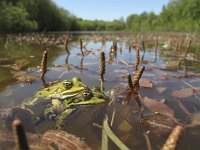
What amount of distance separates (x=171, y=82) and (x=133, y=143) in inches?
79.1

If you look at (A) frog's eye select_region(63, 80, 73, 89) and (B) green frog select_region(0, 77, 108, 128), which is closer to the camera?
(B) green frog select_region(0, 77, 108, 128)

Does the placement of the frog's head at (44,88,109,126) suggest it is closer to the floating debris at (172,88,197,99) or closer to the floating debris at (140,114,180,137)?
the floating debris at (140,114,180,137)

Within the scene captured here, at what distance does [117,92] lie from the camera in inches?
119

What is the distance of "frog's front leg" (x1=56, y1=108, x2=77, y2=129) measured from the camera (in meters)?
2.18

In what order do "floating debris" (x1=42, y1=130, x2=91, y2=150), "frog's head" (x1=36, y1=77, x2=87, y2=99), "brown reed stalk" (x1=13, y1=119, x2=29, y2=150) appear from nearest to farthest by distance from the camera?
"brown reed stalk" (x1=13, y1=119, x2=29, y2=150)
"floating debris" (x1=42, y1=130, x2=91, y2=150)
"frog's head" (x1=36, y1=77, x2=87, y2=99)

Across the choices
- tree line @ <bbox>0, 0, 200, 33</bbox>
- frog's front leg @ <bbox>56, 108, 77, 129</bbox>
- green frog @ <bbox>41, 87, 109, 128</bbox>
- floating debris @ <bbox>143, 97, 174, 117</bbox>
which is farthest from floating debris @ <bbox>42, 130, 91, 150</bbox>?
tree line @ <bbox>0, 0, 200, 33</bbox>

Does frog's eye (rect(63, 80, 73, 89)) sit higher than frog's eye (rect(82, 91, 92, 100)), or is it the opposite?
frog's eye (rect(63, 80, 73, 89))

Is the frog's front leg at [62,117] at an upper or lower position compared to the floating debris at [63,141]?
lower

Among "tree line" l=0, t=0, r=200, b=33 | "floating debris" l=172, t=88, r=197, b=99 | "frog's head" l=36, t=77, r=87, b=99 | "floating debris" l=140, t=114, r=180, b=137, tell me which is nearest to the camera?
"floating debris" l=140, t=114, r=180, b=137

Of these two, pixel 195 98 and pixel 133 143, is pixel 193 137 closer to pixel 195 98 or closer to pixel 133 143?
pixel 133 143

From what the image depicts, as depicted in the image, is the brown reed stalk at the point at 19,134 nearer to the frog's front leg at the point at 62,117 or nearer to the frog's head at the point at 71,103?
the frog's front leg at the point at 62,117

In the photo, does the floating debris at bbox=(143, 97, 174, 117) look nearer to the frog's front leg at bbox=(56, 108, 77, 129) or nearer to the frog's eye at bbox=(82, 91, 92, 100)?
the frog's eye at bbox=(82, 91, 92, 100)

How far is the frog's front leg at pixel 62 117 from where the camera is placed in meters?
2.18

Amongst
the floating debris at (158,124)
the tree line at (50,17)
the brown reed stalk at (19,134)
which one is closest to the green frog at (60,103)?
the floating debris at (158,124)
